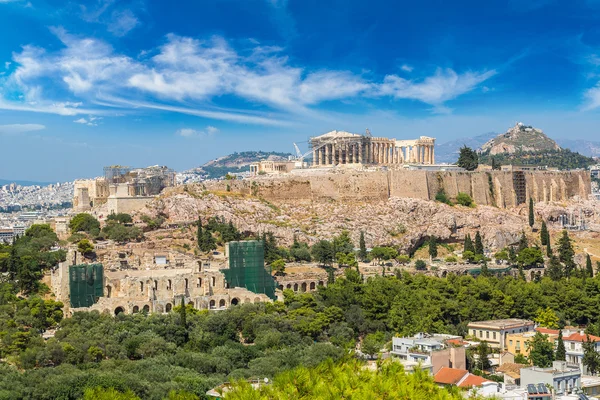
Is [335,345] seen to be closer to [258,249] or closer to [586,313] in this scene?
[258,249]

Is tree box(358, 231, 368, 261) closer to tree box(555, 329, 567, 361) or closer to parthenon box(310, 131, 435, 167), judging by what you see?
parthenon box(310, 131, 435, 167)

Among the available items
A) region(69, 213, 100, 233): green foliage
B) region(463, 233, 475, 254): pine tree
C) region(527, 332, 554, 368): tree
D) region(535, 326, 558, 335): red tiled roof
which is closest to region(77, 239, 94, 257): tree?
region(69, 213, 100, 233): green foliage

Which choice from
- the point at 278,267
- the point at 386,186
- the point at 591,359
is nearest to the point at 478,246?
the point at 386,186

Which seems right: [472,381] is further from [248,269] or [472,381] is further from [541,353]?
[248,269]

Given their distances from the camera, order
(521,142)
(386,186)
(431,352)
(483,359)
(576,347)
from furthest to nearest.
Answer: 1. (521,142)
2. (386,186)
3. (576,347)
4. (483,359)
5. (431,352)

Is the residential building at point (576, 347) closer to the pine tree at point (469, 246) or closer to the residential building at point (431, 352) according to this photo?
the residential building at point (431, 352)

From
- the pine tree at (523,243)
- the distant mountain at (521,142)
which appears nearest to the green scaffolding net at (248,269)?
the pine tree at (523,243)
